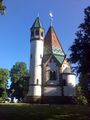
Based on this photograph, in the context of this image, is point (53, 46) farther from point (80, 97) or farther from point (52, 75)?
point (80, 97)

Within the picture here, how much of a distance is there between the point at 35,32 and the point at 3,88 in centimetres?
1833

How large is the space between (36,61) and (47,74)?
4.34 meters

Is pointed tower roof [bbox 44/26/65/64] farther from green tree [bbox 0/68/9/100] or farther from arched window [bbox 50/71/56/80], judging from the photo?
green tree [bbox 0/68/9/100]

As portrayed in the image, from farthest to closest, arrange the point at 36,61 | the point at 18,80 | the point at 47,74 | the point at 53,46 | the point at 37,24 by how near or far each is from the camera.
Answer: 1. the point at 18,80
2. the point at 53,46
3. the point at 37,24
4. the point at 47,74
5. the point at 36,61

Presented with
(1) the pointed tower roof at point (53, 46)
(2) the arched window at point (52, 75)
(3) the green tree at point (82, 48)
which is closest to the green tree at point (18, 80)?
(2) the arched window at point (52, 75)

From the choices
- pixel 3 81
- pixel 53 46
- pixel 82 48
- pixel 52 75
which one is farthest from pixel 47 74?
pixel 82 48

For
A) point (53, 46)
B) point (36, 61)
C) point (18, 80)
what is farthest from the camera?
point (18, 80)

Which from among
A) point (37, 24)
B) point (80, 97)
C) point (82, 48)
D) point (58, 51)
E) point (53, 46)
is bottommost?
point (80, 97)

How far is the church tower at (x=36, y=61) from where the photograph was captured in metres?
64.5

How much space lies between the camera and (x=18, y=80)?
276 ft

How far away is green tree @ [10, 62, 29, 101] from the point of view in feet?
263

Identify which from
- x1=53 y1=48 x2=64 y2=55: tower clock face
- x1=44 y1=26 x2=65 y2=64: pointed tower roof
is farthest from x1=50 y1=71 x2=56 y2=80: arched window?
x1=53 y1=48 x2=64 y2=55: tower clock face

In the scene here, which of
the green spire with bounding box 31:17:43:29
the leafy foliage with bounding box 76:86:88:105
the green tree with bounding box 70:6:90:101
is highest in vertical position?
the green spire with bounding box 31:17:43:29

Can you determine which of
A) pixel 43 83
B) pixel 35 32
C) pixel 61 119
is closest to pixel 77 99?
pixel 43 83
